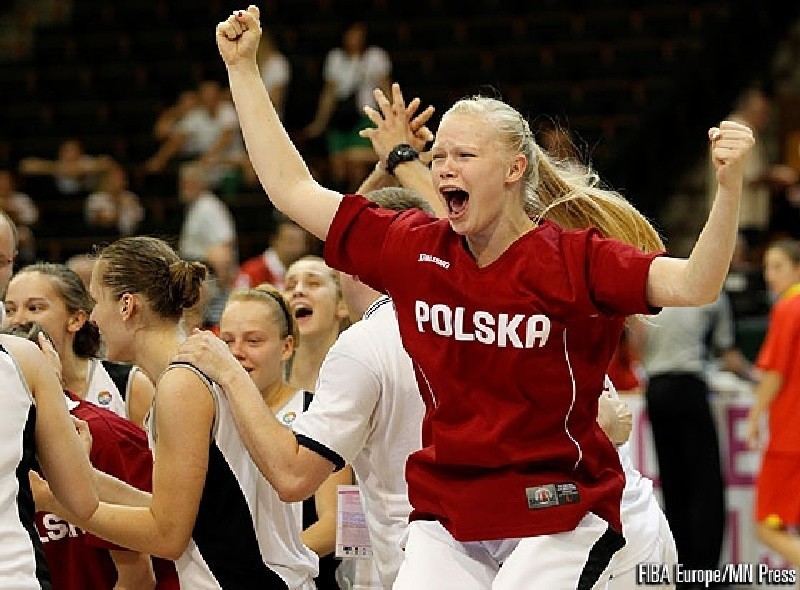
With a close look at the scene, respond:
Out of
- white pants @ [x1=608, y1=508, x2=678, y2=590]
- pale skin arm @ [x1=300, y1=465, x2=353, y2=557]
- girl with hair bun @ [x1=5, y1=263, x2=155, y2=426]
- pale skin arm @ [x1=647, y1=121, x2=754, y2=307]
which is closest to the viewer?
pale skin arm @ [x1=647, y1=121, x2=754, y2=307]

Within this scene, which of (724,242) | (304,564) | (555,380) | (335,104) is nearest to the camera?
(724,242)

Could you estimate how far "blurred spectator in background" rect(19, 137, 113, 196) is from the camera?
1454cm

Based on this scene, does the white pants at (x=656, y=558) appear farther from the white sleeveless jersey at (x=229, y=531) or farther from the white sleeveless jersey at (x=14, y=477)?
the white sleeveless jersey at (x=14, y=477)

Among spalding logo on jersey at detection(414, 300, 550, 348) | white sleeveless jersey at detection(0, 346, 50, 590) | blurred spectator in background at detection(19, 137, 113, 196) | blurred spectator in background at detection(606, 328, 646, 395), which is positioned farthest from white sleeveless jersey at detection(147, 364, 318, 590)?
blurred spectator in background at detection(19, 137, 113, 196)

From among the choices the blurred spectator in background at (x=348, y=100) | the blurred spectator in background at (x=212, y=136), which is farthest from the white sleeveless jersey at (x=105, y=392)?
the blurred spectator in background at (x=212, y=136)

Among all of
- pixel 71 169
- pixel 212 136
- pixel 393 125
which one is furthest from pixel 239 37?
pixel 71 169

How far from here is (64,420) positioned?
3.29 metres

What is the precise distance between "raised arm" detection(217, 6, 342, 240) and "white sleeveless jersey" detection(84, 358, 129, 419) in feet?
4.44

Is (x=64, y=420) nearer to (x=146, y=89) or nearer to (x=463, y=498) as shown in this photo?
(x=463, y=498)

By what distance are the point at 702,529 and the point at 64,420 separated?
5.71m

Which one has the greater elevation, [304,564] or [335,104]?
[335,104]

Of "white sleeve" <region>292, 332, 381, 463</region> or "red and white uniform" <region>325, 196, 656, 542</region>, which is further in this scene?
"white sleeve" <region>292, 332, 381, 463</region>

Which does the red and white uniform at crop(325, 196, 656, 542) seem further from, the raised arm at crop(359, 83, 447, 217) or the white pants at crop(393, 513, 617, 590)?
the raised arm at crop(359, 83, 447, 217)

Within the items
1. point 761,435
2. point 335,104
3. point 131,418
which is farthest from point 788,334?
point 335,104
